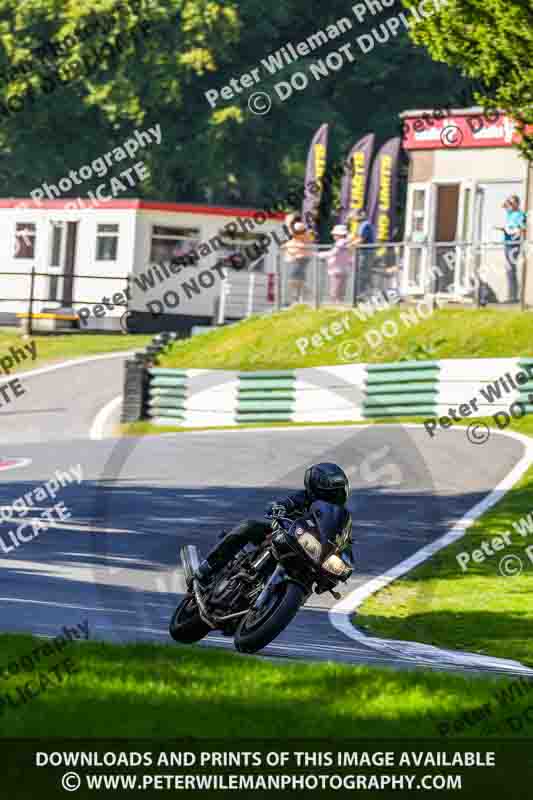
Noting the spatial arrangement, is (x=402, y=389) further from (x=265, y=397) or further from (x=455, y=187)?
(x=455, y=187)

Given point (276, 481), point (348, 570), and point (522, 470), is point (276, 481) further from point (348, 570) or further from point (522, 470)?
point (348, 570)

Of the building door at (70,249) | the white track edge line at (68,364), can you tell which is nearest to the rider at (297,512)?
the white track edge line at (68,364)

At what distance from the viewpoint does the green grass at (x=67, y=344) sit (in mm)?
37781

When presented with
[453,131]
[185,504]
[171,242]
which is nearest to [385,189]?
[453,131]

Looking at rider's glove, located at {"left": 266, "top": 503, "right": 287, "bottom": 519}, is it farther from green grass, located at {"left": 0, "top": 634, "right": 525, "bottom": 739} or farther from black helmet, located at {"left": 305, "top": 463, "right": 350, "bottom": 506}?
green grass, located at {"left": 0, "top": 634, "right": 525, "bottom": 739}

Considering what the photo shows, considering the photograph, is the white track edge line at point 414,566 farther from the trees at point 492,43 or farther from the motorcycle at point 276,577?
the trees at point 492,43

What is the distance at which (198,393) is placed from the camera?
96.7 ft

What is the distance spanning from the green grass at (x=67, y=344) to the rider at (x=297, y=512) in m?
26.5

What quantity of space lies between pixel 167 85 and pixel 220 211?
10917 mm

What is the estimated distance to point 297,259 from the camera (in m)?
31.7

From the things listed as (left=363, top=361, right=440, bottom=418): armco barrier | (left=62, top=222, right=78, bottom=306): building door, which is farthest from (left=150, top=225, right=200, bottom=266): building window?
(left=363, top=361, right=440, bottom=418): armco barrier

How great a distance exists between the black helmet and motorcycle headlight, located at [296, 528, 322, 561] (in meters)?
0.33

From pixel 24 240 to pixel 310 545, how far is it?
36.4m

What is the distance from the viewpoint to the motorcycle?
9.78m
